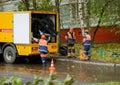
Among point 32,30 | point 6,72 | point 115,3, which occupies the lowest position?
point 6,72

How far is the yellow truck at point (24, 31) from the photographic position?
19156 mm

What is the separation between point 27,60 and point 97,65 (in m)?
4.57

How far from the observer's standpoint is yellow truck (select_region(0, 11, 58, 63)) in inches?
754

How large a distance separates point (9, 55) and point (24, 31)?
1852mm

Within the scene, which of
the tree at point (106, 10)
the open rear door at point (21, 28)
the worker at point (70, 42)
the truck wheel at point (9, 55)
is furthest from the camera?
the tree at point (106, 10)

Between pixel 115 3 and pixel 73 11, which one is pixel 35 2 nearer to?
pixel 73 11

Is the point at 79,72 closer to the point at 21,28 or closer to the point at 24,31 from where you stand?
the point at 24,31

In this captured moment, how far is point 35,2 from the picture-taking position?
2805cm

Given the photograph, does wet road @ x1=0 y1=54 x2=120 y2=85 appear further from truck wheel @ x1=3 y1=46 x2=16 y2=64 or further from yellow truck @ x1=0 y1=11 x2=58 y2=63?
yellow truck @ x1=0 y1=11 x2=58 y2=63

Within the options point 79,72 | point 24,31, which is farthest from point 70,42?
point 79,72

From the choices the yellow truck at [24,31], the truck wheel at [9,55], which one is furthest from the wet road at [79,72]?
the yellow truck at [24,31]

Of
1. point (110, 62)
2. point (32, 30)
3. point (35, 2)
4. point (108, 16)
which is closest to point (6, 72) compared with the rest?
point (32, 30)

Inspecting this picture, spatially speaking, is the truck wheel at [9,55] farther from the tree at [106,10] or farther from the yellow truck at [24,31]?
the tree at [106,10]

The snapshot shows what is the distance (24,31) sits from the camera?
19.3 m
